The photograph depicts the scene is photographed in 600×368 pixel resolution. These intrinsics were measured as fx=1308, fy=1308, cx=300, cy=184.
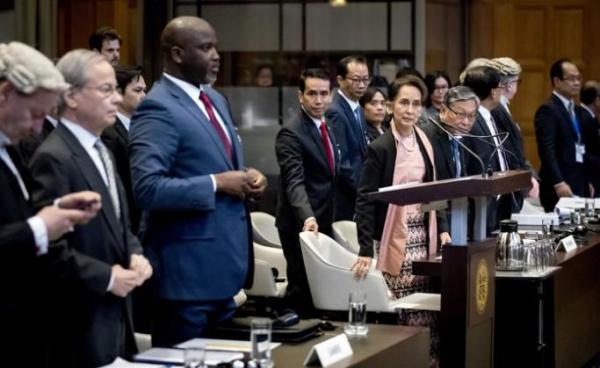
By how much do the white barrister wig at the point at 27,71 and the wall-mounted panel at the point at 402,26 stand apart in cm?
922

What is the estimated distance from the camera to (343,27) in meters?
12.8

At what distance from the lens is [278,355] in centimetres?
386

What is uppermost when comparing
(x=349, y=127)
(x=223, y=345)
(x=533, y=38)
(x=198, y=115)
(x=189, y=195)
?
(x=533, y=38)

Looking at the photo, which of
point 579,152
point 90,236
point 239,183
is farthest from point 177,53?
point 579,152

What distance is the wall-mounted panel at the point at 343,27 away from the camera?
501 inches

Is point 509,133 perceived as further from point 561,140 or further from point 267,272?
point 561,140

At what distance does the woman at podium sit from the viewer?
577 cm

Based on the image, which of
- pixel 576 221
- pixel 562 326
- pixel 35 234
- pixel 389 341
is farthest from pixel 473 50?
pixel 35 234

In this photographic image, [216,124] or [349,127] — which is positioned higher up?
[349,127]

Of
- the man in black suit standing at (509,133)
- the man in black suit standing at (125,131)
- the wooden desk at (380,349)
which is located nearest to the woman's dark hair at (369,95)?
the man in black suit standing at (509,133)

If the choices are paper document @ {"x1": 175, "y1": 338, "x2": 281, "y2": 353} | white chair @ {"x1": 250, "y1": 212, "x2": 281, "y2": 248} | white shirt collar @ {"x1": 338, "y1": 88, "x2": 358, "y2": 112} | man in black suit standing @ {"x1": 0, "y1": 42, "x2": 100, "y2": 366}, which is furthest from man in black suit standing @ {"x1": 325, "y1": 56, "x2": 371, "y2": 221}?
man in black suit standing @ {"x1": 0, "y1": 42, "x2": 100, "y2": 366}

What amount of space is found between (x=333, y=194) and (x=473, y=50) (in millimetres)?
6377

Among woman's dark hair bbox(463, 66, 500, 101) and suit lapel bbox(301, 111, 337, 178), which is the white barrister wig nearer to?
suit lapel bbox(301, 111, 337, 178)

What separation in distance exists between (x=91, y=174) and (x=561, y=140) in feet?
21.7
